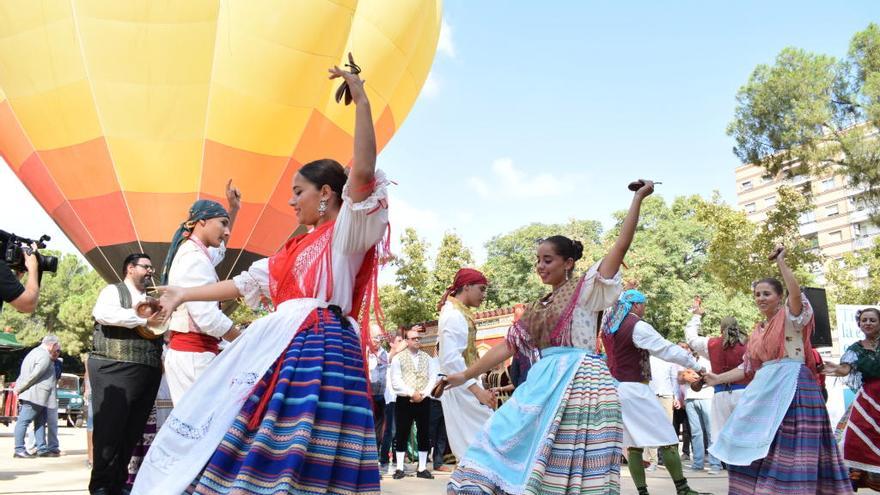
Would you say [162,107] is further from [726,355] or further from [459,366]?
[726,355]

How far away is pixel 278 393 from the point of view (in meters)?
3.04

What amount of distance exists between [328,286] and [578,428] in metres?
1.83

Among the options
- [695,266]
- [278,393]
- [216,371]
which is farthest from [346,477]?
[695,266]

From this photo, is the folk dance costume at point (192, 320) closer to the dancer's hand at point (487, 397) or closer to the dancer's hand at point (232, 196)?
the dancer's hand at point (232, 196)

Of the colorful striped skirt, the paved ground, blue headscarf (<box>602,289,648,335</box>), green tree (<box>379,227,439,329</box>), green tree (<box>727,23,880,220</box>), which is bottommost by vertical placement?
the paved ground

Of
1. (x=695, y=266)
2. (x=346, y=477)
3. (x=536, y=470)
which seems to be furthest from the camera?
(x=695, y=266)

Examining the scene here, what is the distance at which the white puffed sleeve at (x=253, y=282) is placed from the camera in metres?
3.58

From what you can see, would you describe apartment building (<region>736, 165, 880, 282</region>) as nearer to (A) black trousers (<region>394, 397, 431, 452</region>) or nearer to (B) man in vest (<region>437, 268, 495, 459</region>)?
(A) black trousers (<region>394, 397, 431, 452</region>)

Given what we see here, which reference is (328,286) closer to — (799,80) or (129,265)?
(129,265)

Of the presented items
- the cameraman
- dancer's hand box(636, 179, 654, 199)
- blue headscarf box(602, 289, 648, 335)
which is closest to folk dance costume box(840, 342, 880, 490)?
blue headscarf box(602, 289, 648, 335)

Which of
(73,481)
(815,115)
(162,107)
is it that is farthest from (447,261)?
(73,481)

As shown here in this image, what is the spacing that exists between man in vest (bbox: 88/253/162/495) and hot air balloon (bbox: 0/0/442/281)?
7.99m

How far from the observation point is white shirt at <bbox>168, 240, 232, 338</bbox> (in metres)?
4.73

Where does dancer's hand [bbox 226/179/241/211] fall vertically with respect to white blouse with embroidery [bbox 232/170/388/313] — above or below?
above
